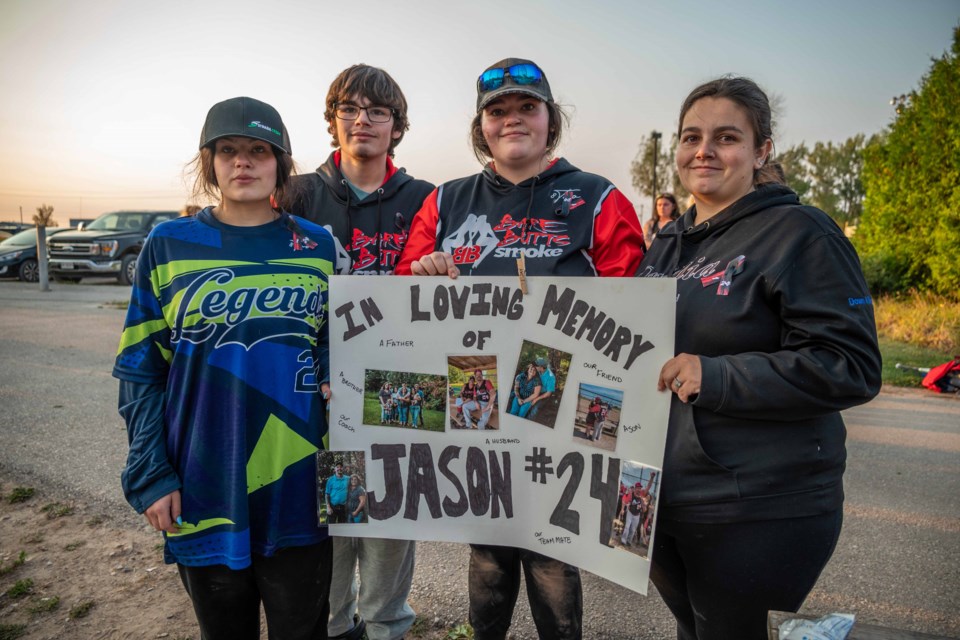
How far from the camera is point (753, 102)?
1.80 metres

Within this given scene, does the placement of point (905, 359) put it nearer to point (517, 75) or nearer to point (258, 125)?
point (517, 75)

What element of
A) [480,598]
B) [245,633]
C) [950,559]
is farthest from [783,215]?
[950,559]

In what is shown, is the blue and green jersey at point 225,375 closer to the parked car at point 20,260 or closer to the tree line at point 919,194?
the tree line at point 919,194

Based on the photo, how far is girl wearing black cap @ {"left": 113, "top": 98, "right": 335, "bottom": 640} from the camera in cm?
187

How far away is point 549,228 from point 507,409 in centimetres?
68

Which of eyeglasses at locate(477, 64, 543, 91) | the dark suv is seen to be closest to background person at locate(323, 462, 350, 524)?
eyeglasses at locate(477, 64, 543, 91)

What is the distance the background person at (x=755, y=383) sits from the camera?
1.56 meters

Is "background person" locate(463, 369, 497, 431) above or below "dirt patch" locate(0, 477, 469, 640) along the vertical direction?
above

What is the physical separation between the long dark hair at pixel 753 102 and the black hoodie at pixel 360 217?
1.33 metres

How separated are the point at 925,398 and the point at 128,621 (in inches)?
327

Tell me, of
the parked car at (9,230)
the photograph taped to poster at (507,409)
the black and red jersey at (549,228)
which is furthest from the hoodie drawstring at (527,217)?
the parked car at (9,230)

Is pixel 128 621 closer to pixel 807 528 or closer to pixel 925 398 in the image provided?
pixel 807 528

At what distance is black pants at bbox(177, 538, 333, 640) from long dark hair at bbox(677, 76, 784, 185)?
6.50 feet

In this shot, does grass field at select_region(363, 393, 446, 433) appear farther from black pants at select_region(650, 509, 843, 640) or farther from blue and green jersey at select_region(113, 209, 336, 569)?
black pants at select_region(650, 509, 843, 640)
